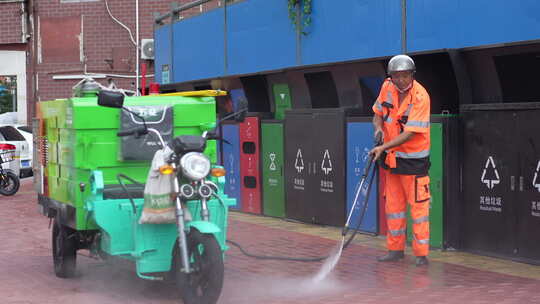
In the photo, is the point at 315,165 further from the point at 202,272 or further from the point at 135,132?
the point at 202,272

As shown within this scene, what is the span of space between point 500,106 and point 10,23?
70.0ft

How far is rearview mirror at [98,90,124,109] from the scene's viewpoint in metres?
7.13

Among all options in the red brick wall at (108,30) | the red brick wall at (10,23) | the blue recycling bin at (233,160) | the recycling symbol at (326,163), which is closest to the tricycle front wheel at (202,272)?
the recycling symbol at (326,163)

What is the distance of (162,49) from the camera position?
1884cm

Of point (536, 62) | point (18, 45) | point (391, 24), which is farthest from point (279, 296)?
point (18, 45)

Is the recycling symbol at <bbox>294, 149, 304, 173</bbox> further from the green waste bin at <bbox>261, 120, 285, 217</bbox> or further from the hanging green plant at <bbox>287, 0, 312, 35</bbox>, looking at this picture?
the hanging green plant at <bbox>287, 0, 312, 35</bbox>

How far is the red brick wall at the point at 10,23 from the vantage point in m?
27.8

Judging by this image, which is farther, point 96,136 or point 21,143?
point 21,143

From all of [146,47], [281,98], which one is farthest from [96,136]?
[146,47]

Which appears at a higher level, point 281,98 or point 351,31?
point 351,31

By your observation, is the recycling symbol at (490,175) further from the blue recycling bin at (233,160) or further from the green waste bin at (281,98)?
the blue recycling bin at (233,160)

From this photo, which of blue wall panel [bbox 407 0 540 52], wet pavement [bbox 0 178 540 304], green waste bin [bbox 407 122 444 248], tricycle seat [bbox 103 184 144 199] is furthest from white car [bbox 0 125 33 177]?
tricycle seat [bbox 103 184 144 199]

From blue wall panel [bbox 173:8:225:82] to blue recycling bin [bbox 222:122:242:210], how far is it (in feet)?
4.93

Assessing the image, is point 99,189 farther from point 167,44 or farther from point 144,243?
point 167,44
